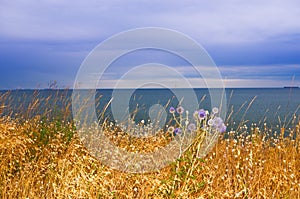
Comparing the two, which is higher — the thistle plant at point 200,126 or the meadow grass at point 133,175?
the thistle plant at point 200,126

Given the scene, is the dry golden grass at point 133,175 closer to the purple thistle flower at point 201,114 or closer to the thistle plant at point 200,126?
the thistle plant at point 200,126

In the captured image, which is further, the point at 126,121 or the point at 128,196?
the point at 126,121

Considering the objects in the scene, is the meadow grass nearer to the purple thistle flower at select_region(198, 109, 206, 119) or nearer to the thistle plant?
the thistle plant

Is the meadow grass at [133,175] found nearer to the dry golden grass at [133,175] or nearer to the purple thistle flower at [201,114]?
the dry golden grass at [133,175]

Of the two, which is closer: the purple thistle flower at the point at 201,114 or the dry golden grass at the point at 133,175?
the dry golden grass at the point at 133,175

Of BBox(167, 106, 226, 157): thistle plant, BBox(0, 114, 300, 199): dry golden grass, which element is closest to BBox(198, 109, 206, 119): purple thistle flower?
BBox(167, 106, 226, 157): thistle plant

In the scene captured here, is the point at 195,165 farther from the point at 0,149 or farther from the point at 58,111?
the point at 58,111

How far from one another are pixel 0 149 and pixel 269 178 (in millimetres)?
2739

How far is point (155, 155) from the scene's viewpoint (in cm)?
430

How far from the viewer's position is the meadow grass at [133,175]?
343 centimetres

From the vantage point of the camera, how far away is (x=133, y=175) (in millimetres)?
3799

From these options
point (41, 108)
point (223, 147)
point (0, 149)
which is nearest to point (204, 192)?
point (223, 147)

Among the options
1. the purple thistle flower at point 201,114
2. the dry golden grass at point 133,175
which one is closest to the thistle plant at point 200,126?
the purple thistle flower at point 201,114

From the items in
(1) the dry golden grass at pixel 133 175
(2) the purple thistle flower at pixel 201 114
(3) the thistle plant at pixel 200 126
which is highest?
(2) the purple thistle flower at pixel 201 114
